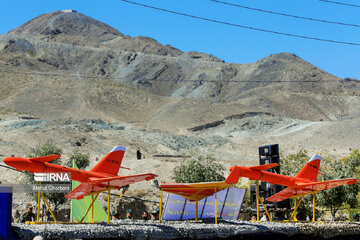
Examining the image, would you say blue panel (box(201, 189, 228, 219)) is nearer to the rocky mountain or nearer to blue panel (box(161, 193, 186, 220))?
blue panel (box(161, 193, 186, 220))

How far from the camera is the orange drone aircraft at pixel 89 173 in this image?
15984mm

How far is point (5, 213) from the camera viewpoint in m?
12.1

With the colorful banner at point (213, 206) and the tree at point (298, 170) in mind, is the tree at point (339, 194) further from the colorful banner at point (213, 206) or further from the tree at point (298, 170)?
the colorful banner at point (213, 206)

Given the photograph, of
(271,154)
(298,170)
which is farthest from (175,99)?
(271,154)

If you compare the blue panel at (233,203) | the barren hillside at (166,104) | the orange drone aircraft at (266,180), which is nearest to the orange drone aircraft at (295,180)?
the orange drone aircraft at (266,180)

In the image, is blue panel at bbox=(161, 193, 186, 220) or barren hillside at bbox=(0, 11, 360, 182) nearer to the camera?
blue panel at bbox=(161, 193, 186, 220)

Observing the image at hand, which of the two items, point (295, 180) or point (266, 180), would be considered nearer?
point (266, 180)

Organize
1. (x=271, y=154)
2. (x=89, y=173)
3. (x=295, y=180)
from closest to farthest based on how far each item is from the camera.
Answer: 1. (x=89, y=173)
2. (x=295, y=180)
3. (x=271, y=154)

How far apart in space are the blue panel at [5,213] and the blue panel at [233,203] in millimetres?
10620

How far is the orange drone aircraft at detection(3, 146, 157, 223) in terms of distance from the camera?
16.0m

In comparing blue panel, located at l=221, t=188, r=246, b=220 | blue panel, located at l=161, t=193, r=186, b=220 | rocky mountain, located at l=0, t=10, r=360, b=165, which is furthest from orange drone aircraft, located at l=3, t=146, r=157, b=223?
rocky mountain, located at l=0, t=10, r=360, b=165

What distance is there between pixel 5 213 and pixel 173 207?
896 centimetres

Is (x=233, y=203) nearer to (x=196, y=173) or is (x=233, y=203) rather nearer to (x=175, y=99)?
(x=196, y=173)

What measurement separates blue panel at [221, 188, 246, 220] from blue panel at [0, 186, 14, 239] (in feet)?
34.8
